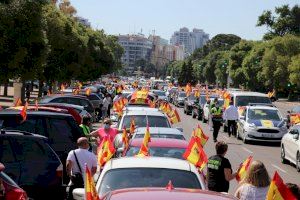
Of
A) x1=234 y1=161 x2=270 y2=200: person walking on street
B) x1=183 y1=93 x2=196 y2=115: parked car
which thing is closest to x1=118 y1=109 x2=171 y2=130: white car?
x1=234 y1=161 x2=270 y2=200: person walking on street

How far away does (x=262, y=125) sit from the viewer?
27297 millimetres

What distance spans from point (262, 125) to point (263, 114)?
4.72 ft

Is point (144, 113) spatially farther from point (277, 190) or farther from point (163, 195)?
point (163, 195)

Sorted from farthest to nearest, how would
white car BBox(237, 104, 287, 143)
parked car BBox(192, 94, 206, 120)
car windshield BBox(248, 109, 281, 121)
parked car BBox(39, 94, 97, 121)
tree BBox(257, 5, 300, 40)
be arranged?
tree BBox(257, 5, 300, 40)
parked car BBox(192, 94, 206, 120)
parked car BBox(39, 94, 97, 121)
car windshield BBox(248, 109, 281, 121)
white car BBox(237, 104, 287, 143)

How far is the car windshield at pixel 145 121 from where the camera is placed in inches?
770

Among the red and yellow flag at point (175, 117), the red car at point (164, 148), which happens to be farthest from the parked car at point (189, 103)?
the red car at point (164, 148)

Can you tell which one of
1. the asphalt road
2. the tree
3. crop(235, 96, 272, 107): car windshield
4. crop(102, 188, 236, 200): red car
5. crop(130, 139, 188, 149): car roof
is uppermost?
the tree

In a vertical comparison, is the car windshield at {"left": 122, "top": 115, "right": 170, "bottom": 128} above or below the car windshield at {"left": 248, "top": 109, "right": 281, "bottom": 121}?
above

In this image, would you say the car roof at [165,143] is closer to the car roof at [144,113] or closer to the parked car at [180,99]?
the car roof at [144,113]

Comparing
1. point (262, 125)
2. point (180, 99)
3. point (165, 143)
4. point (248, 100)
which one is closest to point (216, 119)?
point (262, 125)

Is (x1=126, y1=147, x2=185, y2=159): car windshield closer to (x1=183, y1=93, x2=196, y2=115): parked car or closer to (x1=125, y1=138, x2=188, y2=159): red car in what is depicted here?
(x1=125, y1=138, x2=188, y2=159): red car

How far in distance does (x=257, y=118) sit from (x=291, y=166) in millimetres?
7429

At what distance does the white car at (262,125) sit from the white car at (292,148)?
19.3 feet

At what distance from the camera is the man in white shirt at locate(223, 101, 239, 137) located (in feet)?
94.6
